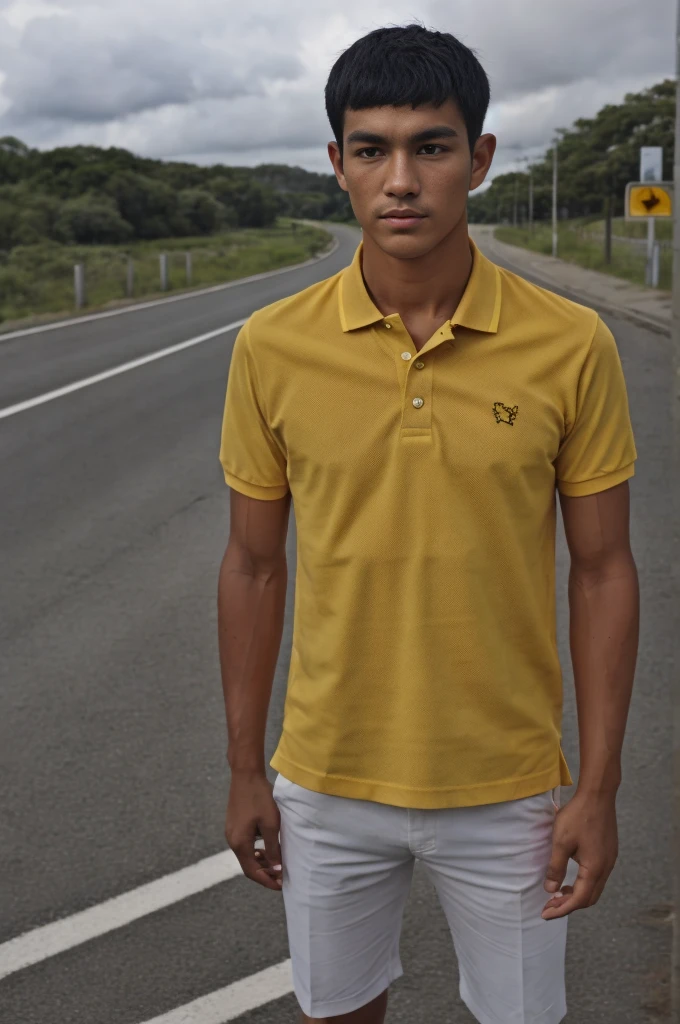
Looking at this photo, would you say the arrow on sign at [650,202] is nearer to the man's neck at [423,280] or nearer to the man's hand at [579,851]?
the man's neck at [423,280]

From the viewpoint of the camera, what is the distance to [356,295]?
78.5 inches

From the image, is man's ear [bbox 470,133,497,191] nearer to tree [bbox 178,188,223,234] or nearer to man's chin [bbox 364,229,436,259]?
man's chin [bbox 364,229,436,259]

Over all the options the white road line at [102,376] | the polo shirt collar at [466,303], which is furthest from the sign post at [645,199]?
the polo shirt collar at [466,303]

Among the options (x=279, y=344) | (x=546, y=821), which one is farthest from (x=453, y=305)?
(x=546, y=821)

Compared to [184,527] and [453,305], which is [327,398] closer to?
[453,305]

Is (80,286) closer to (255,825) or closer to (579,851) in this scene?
(255,825)

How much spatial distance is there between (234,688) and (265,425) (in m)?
0.47

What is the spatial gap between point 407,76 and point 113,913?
2.71 metres

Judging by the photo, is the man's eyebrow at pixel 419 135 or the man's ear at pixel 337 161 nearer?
the man's eyebrow at pixel 419 135

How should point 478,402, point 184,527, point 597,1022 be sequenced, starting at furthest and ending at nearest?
point 184,527
point 597,1022
point 478,402

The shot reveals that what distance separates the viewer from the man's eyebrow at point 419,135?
1921 mm

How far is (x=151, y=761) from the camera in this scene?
482 cm

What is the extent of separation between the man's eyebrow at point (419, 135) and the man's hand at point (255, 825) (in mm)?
1063

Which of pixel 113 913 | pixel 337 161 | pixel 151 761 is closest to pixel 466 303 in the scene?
pixel 337 161
